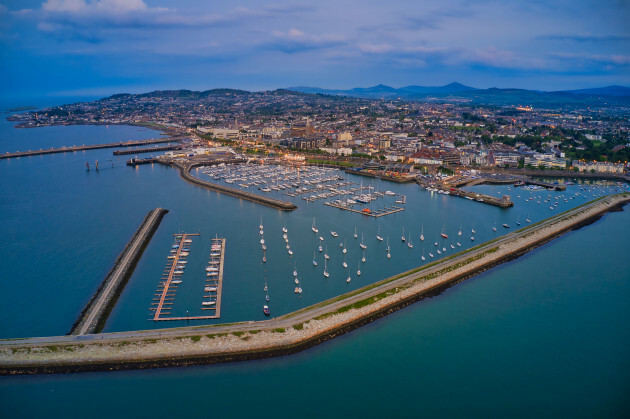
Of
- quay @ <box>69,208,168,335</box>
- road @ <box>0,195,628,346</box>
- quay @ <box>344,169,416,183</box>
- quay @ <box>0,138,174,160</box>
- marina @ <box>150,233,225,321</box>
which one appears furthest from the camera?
quay @ <box>0,138,174,160</box>

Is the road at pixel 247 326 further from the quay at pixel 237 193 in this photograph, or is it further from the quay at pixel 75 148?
the quay at pixel 75 148

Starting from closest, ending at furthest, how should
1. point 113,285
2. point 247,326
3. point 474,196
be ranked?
point 247,326 < point 113,285 < point 474,196

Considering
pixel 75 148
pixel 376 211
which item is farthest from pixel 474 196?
pixel 75 148

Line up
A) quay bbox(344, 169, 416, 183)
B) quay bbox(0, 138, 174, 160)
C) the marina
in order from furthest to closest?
1. quay bbox(0, 138, 174, 160)
2. quay bbox(344, 169, 416, 183)
3. the marina

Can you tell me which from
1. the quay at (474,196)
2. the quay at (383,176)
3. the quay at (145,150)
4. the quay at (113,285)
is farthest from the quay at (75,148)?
the quay at (474,196)

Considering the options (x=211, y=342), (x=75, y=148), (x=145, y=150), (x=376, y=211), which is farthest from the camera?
(x=75, y=148)

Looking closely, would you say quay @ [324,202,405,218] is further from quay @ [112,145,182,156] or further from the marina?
quay @ [112,145,182,156]

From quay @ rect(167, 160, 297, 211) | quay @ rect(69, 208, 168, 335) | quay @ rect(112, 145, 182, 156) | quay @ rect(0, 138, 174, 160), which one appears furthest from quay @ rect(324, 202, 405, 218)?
quay @ rect(0, 138, 174, 160)

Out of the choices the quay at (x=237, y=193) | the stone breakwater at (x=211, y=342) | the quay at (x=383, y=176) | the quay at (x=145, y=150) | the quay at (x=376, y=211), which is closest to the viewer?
the stone breakwater at (x=211, y=342)

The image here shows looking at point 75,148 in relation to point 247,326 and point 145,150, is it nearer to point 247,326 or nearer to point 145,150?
point 145,150
